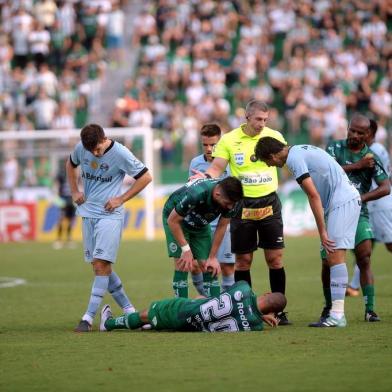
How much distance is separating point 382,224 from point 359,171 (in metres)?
3.21

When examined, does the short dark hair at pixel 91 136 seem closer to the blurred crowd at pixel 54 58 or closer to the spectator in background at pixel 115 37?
the blurred crowd at pixel 54 58

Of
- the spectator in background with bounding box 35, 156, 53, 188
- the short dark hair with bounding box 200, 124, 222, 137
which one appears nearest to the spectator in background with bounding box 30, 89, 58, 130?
the spectator in background with bounding box 35, 156, 53, 188

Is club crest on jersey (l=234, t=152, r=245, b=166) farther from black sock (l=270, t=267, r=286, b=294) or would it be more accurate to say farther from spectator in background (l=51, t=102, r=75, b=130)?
spectator in background (l=51, t=102, r=75, b=130)

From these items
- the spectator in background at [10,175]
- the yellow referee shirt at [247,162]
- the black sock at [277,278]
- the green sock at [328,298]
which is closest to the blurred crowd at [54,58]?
the spectator in background at [10,175]

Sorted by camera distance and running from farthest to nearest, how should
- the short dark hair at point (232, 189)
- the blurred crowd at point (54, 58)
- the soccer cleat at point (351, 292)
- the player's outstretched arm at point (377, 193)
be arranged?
the blurred crowd at point (54, 58) < the soccer cleat at point (351, 292) < the player's outstretched arm at point (377, 193) < the short dark hair at point (232, 189)

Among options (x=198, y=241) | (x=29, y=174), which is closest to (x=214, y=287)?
(x=198, y=241)

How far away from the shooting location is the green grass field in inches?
306

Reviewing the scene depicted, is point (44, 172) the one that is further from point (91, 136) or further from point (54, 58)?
point (91, 136)

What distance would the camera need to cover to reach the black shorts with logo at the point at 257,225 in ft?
38.9

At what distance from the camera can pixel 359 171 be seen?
12156mm

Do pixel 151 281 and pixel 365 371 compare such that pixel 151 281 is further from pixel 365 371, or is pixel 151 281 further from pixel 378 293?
pixel 365 371

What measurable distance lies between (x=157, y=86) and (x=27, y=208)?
22.4 feet

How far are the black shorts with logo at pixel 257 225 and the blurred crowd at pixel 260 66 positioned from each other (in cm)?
1857

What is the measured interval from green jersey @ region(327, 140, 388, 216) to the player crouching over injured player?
214 centimetres
